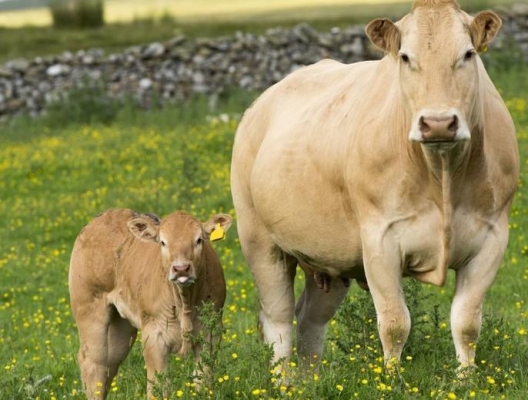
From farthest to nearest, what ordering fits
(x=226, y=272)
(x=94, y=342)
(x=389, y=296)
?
(x=226, y=272) → (x=94, y=342) → (x=389, y=296)

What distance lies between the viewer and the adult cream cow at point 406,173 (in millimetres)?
6348

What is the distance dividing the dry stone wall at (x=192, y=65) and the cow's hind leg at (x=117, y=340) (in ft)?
58.8

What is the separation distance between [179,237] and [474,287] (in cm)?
192

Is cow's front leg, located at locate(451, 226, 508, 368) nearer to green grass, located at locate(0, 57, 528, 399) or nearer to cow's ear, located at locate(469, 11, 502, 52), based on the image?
green grass, located at locate(0, 57, 528, 399)

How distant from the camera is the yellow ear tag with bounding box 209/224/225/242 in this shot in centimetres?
774

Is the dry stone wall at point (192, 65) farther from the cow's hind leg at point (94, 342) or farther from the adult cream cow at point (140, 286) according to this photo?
the cow's hind leg at point (94, 342)

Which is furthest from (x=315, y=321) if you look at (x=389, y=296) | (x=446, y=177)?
(x=446, y=177)

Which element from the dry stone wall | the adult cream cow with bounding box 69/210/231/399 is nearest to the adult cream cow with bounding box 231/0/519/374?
the adult cream cow with bounding box 69/210/231/399

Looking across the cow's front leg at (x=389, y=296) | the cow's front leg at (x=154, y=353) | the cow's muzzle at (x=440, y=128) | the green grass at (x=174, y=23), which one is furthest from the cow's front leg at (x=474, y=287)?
the green grass at (x=174, y=23)

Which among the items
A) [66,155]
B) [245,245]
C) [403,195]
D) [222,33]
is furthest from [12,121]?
[403,195]

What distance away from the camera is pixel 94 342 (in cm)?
805

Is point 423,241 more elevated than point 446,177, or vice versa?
point 446,177

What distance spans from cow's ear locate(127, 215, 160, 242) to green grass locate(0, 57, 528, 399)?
889mm

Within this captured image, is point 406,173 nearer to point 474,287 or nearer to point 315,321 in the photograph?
point 474,287
